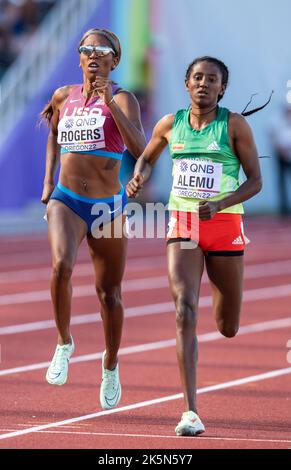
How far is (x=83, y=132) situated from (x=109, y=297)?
3.40 feet

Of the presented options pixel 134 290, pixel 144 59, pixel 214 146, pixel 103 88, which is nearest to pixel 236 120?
pixel 214 146

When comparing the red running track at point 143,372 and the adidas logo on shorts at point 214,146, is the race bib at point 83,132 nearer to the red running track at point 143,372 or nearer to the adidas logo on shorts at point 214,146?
the adidas logo on shorts at point 214,146

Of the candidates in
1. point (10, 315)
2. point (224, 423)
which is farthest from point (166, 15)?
point (224, 423)

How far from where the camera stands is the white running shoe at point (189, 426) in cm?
673

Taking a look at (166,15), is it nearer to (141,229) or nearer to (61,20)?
(61,20)

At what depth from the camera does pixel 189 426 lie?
6723 mm

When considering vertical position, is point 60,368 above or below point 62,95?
below

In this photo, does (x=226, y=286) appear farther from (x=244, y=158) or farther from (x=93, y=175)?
(x=93, y=175)

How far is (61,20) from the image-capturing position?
24.3 m

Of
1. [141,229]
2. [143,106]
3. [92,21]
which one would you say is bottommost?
[141,229]

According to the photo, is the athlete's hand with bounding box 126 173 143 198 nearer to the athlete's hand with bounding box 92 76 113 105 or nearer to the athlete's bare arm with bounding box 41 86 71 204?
the athlete's hand with bounding box 92 76 113 105

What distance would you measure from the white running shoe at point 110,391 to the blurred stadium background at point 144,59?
51.0ft

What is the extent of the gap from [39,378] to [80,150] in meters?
2.25

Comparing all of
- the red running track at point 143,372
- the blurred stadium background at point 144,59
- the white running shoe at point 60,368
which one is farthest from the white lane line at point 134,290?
the blurred stadium background at point 144,59
